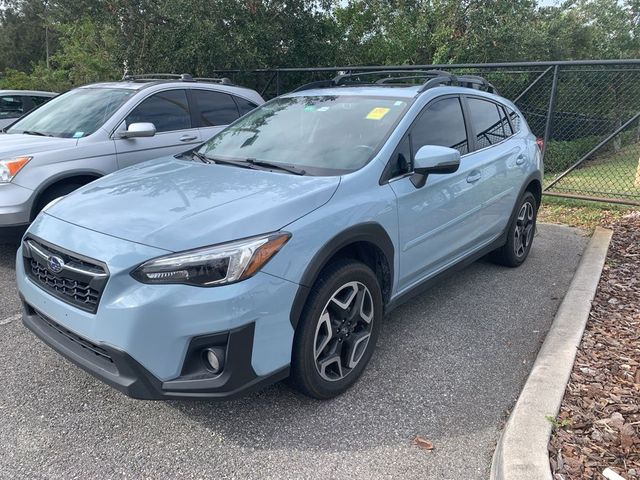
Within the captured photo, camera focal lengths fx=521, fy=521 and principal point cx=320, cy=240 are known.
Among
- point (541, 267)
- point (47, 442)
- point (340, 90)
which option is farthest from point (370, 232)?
point (541, 267)

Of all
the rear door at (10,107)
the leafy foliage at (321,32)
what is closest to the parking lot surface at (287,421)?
the rear door at (10,107)

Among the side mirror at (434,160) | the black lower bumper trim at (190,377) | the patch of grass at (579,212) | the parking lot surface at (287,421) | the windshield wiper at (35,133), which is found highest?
the side mirror at (434,160)

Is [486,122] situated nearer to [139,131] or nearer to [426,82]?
[426,82]

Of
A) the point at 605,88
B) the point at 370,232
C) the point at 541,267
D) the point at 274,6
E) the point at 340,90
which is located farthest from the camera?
the point at 274,6

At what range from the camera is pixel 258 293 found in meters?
2.39

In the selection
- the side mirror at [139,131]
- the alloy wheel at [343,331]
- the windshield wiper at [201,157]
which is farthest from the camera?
the side mirror at [139,131]

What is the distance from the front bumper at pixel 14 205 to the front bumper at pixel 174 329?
8.04 ft

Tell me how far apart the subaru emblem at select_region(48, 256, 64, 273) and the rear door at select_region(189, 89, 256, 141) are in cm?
371

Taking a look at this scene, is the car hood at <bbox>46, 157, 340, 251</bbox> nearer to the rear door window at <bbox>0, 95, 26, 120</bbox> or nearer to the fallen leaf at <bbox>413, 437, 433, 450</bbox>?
the fallen leaf at <bbox>413, 437, 433, 450</bbox>

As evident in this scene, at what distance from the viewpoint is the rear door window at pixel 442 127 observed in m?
3.63

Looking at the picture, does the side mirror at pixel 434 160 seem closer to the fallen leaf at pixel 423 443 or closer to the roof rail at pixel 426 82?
the roof rail at pixel 426 82

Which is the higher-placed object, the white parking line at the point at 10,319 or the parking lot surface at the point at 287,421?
the parking lot surface at the point at 287,421

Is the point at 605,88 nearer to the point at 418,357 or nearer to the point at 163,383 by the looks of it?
the point at 418,357

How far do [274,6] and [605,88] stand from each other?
259 inches
